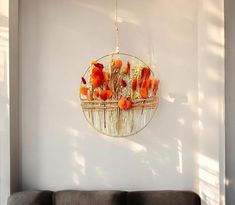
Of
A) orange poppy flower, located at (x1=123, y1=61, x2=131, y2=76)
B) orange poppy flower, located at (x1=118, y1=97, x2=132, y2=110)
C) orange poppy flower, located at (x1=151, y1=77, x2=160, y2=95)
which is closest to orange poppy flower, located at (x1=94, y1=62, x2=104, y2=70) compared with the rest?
orange poppy flower, located at (x1=123, y1=61, x2=131, y2=76)

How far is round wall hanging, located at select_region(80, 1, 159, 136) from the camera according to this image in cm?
238

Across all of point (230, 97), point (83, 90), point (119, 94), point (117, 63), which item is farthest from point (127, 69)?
point (230, 97)

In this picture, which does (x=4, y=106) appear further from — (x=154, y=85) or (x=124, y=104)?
(x=154, y=85)

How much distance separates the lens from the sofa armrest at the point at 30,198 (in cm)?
226

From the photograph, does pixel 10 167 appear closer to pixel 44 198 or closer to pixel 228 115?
pixel 44 198

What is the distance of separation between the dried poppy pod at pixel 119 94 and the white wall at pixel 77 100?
0.07m

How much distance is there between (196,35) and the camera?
246cm

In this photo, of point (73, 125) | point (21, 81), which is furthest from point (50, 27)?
point (73, 125)

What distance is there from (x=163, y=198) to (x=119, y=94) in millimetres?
814

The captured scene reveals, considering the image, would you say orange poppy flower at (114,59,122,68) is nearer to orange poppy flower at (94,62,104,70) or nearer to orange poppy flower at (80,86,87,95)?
orange poppy flower at (94,62,104,70)

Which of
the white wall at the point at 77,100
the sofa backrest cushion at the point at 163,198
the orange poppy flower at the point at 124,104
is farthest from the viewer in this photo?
the white wall at the point at 77,100

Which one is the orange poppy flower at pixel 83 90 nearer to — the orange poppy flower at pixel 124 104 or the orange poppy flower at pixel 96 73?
the orange poppy flower at pixel 96 73

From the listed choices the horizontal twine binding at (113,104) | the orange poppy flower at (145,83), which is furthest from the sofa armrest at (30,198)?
the orange poppy flower at (145,83)

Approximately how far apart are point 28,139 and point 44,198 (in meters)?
0.49
